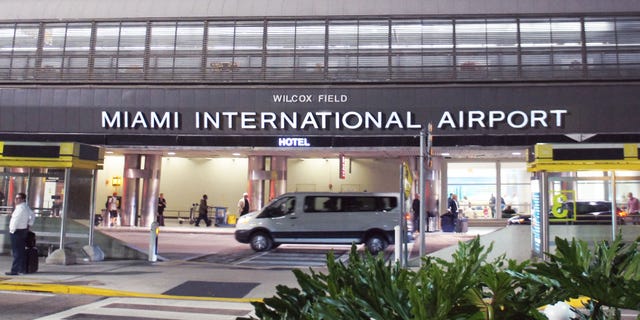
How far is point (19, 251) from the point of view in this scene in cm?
1208

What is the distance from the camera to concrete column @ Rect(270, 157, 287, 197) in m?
27.5

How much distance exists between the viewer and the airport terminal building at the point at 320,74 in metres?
21.7

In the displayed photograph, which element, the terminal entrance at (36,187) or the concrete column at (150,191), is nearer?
the terminal entrance at (36,187)

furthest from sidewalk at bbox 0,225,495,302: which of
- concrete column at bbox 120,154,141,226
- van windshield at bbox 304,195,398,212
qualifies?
concrete column at bbox 120,154,141,226

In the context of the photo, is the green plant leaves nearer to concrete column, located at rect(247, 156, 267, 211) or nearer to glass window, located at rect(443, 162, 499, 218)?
concrete column, located at rect(247, 156, 267, 211)

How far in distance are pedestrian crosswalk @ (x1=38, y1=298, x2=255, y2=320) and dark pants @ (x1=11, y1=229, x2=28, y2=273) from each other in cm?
335

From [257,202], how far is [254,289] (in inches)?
628

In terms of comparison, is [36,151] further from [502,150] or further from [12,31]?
[502,150]

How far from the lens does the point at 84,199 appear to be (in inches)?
594

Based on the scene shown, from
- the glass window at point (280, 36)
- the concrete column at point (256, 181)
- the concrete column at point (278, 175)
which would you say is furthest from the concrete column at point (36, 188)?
the concrete column at point (278, 175)

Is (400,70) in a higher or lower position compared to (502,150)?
higher

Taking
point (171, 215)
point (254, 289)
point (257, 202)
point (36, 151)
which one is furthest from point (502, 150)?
point (171, 215)

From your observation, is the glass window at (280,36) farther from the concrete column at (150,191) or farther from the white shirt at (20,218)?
the white shirt at (20,218)

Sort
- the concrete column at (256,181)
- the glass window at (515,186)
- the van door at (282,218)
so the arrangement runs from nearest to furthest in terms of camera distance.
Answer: the van door at (282,218) < the concrete column at (256,181) < the glass window at (515,186)
